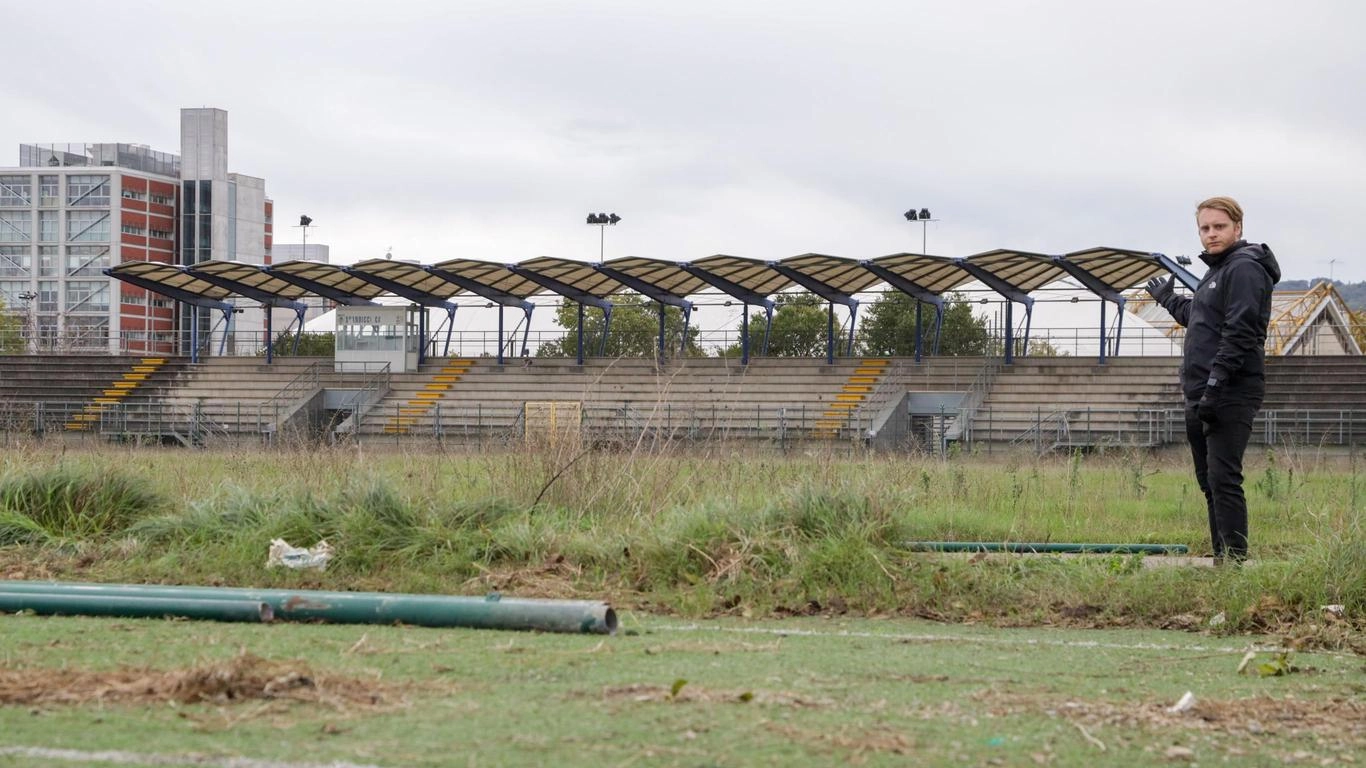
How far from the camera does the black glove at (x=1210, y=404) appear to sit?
7.54 metres

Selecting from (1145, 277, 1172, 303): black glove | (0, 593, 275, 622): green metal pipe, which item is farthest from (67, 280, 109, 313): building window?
(1145, 277, 1172, 303): black glove

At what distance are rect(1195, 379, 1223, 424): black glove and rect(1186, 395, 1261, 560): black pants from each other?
36mm

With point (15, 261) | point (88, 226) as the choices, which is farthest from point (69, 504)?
point (15, 261)

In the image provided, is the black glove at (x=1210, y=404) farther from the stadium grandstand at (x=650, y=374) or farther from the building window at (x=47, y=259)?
the building window at (x=47, y=259)

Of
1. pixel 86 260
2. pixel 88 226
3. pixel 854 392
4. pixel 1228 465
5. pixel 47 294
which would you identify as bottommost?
pixel 854 392

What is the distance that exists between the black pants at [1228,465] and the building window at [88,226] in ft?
340

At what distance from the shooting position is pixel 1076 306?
158ft

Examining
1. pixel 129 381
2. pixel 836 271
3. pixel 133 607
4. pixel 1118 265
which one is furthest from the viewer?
pixel 129 381

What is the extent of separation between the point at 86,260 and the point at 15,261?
22.8 ft

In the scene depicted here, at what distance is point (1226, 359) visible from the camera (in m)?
7.53

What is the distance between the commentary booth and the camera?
43.0 m

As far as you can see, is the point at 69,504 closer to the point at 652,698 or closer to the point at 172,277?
the point at 652,698

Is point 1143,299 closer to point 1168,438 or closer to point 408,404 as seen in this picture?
point 1168,438

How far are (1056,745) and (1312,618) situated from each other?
319 cm
